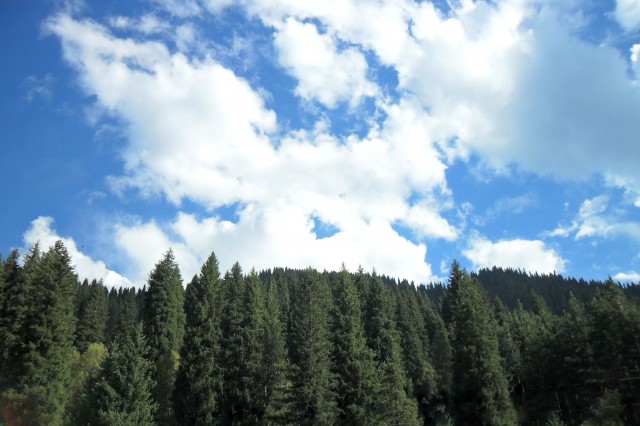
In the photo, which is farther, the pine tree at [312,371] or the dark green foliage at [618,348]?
the dark green foliage at [618,348]

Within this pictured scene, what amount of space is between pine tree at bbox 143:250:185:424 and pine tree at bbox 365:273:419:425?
67.9ft

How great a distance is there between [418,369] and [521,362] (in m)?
16.5

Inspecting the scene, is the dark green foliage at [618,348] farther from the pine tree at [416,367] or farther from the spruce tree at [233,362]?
the spruce tree at [233,362]

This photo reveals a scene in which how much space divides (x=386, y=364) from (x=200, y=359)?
1970 cm

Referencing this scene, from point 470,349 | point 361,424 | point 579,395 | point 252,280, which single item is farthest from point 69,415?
point 579,395

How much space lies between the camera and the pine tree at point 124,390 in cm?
3222

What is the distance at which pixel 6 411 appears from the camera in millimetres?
37000

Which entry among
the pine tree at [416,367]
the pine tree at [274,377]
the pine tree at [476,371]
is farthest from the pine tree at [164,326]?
the pine tree at [416,367]

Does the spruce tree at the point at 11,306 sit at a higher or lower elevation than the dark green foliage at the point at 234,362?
higher

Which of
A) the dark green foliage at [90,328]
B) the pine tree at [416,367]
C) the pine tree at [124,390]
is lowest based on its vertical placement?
the pine tree at [124,390]

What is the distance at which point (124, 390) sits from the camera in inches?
1329

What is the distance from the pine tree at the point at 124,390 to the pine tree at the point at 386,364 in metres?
20.0

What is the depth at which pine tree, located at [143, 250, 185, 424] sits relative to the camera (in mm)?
43344

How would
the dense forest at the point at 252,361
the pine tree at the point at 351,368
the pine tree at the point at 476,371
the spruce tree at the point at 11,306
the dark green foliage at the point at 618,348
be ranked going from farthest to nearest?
the spruce tree at the point at 11,306 < the dark green foliage at the point at 618,348 < the pine tree at the point at 476,371 < the pine tree at the point at 351,368 < the dense forest at the point at 252,361
